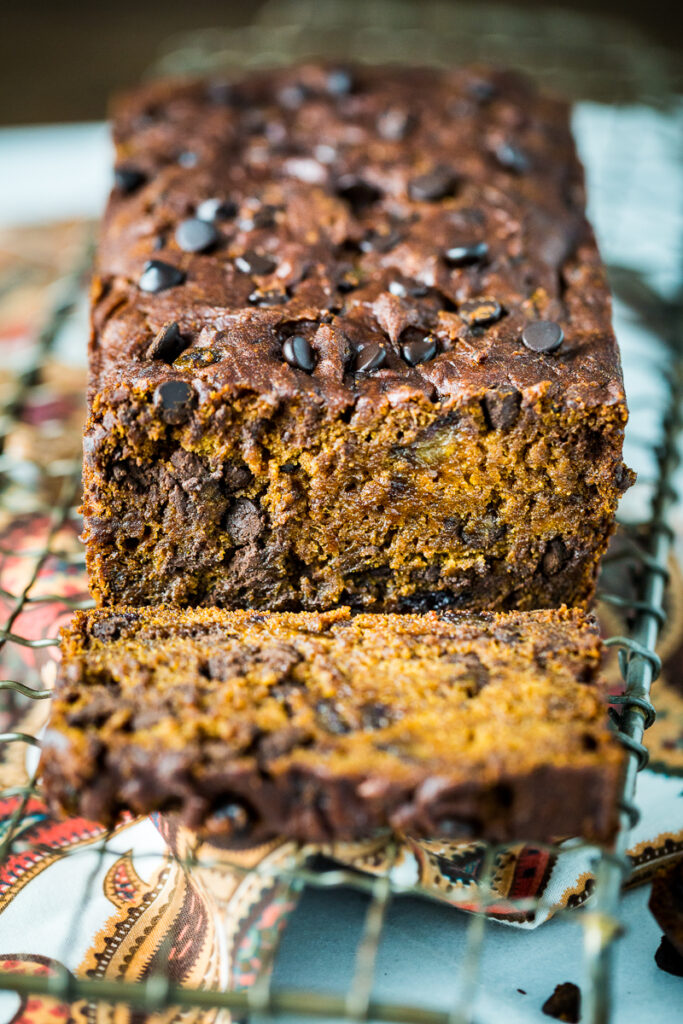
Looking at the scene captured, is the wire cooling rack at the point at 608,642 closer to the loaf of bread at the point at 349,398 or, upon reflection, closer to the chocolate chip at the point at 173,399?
the loaf of bread at the point at 349,398

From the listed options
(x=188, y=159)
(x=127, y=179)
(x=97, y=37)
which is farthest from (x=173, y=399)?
(x=97, y=37)

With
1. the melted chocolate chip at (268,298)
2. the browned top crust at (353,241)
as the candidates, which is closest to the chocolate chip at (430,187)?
the browned top crust at (353,241)

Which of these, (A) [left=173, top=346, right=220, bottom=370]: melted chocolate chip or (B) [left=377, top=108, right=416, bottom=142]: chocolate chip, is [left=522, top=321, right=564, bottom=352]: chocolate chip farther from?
(B) [left=377, top=108, right=416, bottom=142]: chocolate chip

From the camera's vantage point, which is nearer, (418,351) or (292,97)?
(418,351)

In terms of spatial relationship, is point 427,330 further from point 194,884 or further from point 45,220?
point 45,220

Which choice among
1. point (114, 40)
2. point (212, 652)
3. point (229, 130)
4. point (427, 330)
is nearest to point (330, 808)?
point (212, 652)

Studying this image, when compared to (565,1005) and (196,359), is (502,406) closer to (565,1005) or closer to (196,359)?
(196,359)

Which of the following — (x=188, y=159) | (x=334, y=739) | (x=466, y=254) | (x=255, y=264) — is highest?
(x=188, y=159)

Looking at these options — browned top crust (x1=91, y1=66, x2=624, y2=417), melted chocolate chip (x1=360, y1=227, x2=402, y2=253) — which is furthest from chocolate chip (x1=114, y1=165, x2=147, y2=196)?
melted chocolate chip (x1=360, y1=227, x2=402, y2=253)
